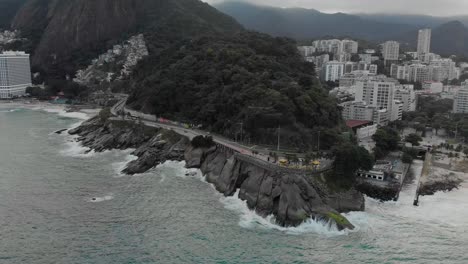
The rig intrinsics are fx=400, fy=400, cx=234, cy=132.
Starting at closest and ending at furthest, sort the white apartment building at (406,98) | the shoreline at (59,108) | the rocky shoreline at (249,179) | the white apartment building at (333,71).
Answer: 1. the rocky shoreline at (249,179)
2. the white apartment building at (406,98)
3. the shoreline at (59,108)
4. the white apartment building at (333,71)

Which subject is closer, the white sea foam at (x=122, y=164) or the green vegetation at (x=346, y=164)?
the green vegetation at (x=346, y=164)

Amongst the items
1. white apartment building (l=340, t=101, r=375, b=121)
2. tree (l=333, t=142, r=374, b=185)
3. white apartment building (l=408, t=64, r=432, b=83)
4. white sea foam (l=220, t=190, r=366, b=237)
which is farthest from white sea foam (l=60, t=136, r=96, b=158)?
white apartment building (l=408, t=64, r=432, b=83)

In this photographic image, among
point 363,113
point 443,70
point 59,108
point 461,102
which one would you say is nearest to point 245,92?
point 363,113

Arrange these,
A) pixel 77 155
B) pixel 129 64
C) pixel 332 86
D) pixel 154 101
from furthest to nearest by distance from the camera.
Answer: pixel 129 64, pixel 332 86, pixel 154 101, pixel 77 155

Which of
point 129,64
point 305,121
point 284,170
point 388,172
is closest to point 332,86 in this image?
point 129,64

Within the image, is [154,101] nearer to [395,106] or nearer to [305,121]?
[305,121]

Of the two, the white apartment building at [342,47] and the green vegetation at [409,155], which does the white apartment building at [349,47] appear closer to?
the white apartment building at [342,47]

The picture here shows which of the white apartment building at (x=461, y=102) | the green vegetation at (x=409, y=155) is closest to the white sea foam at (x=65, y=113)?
the green vegetation at (x=409, y=155)
